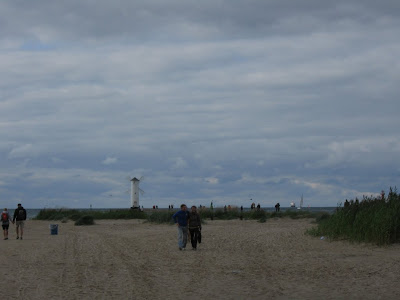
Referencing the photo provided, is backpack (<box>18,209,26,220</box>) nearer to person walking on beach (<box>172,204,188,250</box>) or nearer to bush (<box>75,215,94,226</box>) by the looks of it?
person walking on beach (<box>172,204,188,250</box>)

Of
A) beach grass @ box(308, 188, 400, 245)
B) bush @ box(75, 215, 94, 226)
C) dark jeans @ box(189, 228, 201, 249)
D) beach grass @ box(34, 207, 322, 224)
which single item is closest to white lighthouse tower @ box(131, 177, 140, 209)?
beach grass @ box(34, 207, 322, 224)

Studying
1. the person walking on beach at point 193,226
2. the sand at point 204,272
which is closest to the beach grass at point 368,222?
the sand at point 204,272

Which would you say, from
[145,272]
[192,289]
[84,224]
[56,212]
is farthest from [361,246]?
[56,212]

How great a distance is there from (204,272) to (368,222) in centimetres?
1062

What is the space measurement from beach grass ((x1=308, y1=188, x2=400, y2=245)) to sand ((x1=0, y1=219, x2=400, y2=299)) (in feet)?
2.27

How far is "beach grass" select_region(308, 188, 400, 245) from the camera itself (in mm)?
23438

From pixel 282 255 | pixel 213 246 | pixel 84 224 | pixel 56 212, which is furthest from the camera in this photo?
pixel 56 212

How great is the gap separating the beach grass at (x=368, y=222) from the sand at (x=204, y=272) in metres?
0.69

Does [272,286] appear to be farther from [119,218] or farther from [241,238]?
[119,218]

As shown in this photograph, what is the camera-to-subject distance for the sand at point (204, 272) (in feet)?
42.3

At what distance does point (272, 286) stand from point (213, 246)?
1156 centimetres

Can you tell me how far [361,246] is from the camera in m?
23.7

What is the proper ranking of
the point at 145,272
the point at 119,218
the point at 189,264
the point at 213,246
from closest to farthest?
1. the point at 145,272
2. the point at 189,264
3. the point at 213,246
4. the point at 119,218

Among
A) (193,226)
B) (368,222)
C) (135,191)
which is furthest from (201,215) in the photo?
(193,226)
